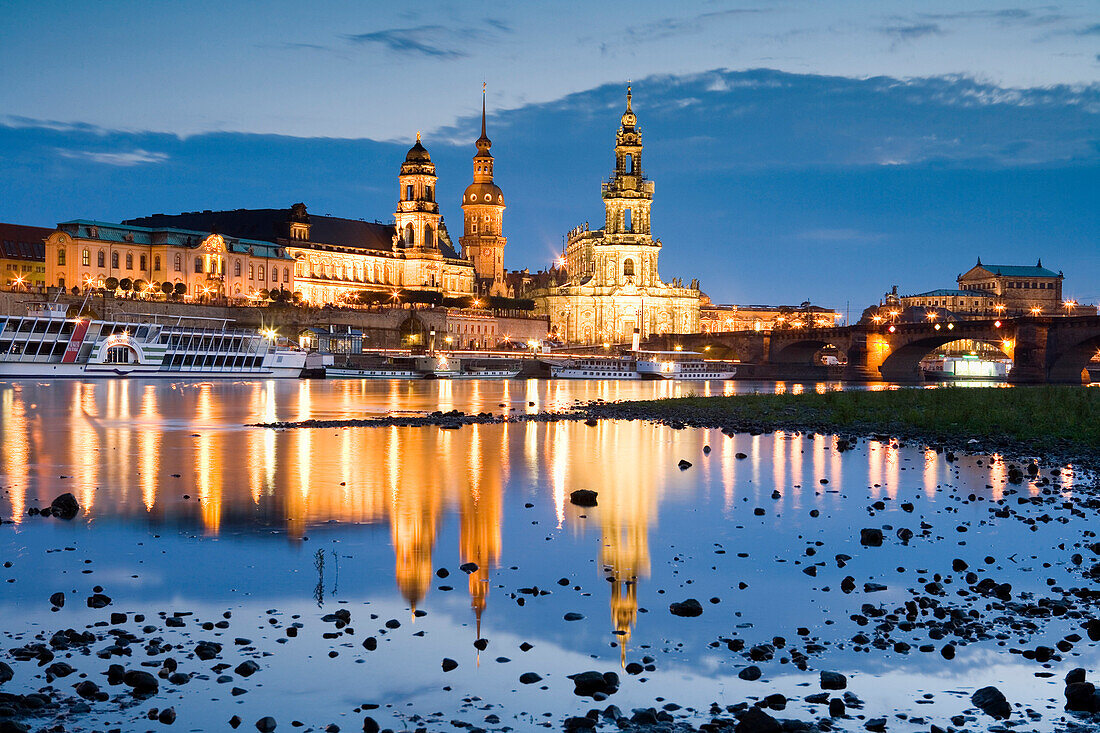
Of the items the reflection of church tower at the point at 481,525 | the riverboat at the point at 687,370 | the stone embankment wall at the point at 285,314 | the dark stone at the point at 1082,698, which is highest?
the stone embankment wall at the point at 285,314

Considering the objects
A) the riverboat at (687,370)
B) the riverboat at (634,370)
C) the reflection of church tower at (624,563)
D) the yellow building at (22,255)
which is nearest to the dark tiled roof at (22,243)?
the yellow building at (22,255)

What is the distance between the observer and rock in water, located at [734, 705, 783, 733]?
32.0ft

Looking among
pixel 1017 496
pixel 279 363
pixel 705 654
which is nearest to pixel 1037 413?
pixel 1017 496

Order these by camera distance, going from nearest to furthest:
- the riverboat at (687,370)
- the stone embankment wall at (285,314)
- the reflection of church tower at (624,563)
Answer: the reflection of church tower at (624,563), the stone embankment wall at (285,314), the riverboat at (687,370)

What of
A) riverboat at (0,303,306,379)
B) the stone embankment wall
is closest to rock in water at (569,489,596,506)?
riverboat at (0,303,306,379)

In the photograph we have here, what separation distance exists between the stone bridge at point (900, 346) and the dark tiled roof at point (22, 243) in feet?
339

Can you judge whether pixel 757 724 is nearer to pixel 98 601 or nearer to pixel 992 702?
pixel 992 702

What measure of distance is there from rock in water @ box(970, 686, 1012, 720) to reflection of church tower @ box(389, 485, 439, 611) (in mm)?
7027

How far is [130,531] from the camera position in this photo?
19.7 m

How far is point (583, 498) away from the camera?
24.4 meters

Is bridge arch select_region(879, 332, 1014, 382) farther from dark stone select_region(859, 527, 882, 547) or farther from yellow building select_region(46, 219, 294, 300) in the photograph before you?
dark stone select_region(859, 527, 882, 547)

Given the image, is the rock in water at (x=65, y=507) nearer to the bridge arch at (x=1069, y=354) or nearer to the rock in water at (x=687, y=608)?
the rock in water at (x=687, y=608)

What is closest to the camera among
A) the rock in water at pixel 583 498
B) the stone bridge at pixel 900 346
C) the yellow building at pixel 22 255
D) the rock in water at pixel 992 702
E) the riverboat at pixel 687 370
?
the rock in water at pixel 992 702

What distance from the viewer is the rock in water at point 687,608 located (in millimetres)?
14031
